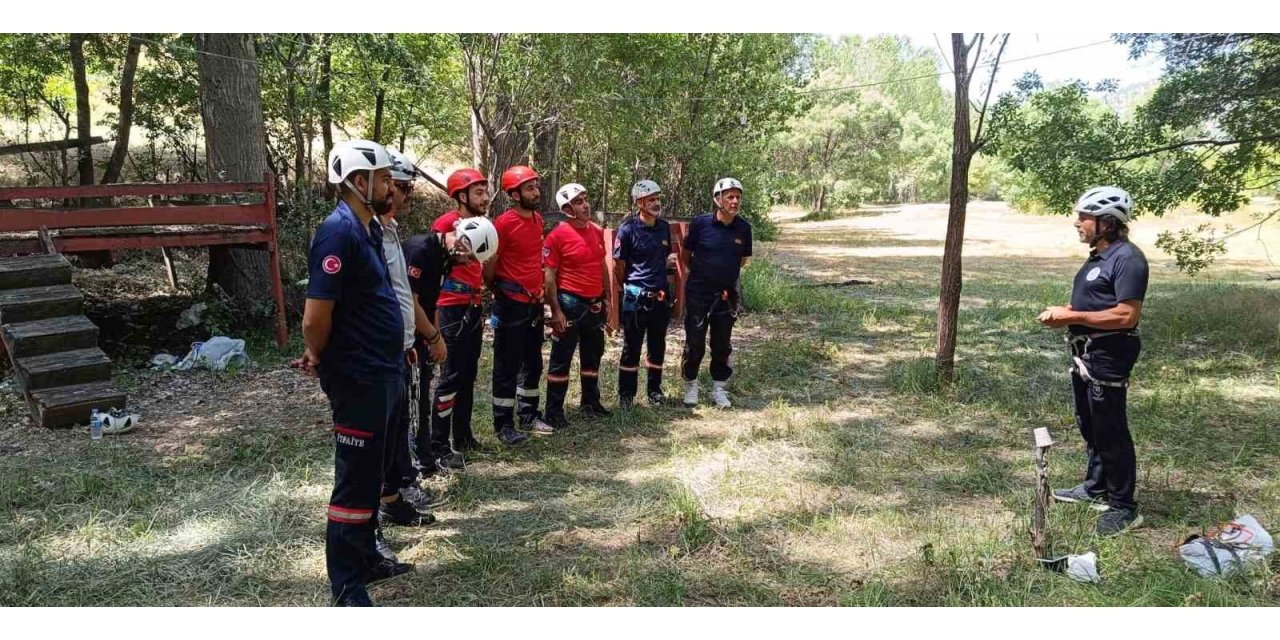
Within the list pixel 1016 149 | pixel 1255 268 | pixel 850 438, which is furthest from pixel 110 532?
pixel 1255 268

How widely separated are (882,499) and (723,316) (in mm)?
2080

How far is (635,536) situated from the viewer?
4020 mm

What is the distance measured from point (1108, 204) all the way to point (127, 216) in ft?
24.5

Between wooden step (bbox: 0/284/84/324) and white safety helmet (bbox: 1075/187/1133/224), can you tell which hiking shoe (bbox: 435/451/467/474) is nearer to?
white safety helmet (bbox: 1075/187/1133/224)

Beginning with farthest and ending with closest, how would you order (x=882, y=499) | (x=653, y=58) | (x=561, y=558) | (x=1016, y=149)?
(x=653, y=58), (x=1016, y=149), (x=882, y=499), (x=561, y=558)

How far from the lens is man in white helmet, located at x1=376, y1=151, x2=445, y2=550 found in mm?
3580

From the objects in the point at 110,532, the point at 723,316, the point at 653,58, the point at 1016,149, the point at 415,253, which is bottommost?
the point at 110,532

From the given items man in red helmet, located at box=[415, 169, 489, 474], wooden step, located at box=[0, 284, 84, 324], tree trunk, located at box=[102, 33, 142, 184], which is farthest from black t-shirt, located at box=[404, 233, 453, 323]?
tree trunk, located at box=[102, 33, 142, 184]

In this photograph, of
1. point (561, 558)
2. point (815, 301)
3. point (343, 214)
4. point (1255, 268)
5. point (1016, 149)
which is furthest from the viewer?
point (1255, 268)

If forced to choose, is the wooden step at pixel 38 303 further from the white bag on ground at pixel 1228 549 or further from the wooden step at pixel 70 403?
the white bag on ground at pixel 1228 549

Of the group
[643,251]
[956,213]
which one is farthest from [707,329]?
A: [956,213]

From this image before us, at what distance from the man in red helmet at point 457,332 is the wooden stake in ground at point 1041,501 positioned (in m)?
2.87

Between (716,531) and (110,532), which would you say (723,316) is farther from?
(110,532)

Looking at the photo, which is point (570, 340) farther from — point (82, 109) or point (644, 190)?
point (82, 109)
